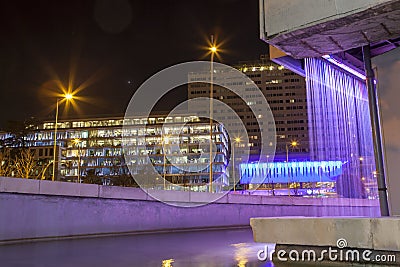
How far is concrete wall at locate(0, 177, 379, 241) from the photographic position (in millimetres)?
11523

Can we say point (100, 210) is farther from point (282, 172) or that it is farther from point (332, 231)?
point (282, 172)

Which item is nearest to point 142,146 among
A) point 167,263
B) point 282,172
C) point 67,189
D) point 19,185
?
point 282,172

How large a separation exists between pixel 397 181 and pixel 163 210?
9.85 metres

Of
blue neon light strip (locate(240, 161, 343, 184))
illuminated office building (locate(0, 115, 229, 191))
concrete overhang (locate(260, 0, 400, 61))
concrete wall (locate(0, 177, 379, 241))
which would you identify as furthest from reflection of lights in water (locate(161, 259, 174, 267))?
illuminated office building (locate(0, 115, 229, 191))

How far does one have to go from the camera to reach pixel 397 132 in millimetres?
8516

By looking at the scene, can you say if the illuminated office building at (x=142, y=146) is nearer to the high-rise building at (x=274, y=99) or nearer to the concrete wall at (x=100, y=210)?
the high-rise building at (x=274, y=99)

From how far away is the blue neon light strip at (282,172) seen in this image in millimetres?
85812

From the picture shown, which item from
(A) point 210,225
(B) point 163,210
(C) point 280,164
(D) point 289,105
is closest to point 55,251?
(B) point 163,210

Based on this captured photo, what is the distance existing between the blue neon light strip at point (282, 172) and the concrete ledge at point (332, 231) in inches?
2864

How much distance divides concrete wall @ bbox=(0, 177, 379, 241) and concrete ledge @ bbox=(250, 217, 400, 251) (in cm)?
751

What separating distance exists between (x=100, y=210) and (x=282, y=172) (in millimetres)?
88353

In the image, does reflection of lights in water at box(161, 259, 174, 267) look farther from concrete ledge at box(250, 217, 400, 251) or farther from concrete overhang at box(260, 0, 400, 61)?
concrete overhang at box(260, 0, 400, 61)

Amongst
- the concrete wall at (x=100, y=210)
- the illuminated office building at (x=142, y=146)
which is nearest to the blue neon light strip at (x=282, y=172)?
the illuminated office building at (x=142, y=146)

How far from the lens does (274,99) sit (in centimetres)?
15700
